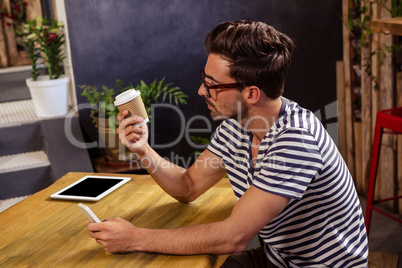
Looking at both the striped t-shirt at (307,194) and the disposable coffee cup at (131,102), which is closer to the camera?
the striped t-shirt at (307,194)

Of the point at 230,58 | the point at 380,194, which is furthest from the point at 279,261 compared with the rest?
the point at 380,194

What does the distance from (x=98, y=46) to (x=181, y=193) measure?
2404 mm

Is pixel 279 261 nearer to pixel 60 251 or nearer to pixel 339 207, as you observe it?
pixel 339 207

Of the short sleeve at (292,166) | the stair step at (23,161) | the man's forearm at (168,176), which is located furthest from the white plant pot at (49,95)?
the short sleeve at (292,166)

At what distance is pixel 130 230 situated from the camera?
1651 mm

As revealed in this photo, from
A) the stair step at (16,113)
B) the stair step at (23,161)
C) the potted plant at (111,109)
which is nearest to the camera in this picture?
the stair step at (23,161)

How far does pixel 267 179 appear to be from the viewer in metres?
1.61

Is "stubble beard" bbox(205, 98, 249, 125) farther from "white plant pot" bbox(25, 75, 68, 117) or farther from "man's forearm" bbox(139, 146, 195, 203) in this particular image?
"white plant pot" bbox(25, 75, 68, 117)

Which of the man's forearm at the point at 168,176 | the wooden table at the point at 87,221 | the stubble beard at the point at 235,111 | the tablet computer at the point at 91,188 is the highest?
the stubble beard at the point at 235,111

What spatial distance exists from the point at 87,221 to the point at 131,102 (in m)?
0.47

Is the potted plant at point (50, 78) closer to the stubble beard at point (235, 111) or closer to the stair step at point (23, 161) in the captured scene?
the stair step at point (23, 161)

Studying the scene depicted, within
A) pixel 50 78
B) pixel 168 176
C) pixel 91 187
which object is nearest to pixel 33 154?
pixel 50 78

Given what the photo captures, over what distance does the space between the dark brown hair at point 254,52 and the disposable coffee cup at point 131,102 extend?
1.04ft

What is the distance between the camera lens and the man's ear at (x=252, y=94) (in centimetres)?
178
